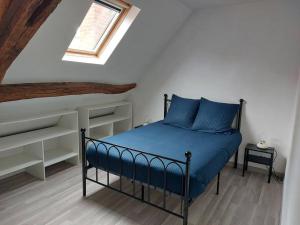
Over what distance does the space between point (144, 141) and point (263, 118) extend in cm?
171

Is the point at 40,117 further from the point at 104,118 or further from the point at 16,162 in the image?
the point at 104,118

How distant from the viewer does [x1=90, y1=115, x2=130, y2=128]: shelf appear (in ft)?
11.8

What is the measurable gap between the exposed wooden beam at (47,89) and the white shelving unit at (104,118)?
0.34 metres

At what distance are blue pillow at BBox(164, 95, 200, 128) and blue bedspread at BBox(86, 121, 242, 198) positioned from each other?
147mm

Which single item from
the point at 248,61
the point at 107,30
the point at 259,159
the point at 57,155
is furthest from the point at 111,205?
the point at 248,61

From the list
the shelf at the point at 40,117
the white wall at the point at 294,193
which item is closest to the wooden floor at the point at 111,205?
the white wall at the point at 294,193

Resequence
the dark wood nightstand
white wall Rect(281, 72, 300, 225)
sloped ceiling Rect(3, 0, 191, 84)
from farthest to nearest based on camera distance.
Answer: the dark wood nightstand, sloped ceiling Rect(3, 0, 191, 84), white wall Rect(281, 72, 300, 225)

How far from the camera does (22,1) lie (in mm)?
1609

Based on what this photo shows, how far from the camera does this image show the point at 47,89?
8.69ft

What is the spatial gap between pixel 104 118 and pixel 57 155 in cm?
108

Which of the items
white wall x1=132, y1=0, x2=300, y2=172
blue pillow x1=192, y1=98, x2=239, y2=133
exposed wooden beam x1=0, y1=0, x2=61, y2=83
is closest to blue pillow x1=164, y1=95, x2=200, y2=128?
blue pillow x1=192, y1=98, x2=239, y2=133

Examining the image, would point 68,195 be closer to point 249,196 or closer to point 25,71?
point 25,71

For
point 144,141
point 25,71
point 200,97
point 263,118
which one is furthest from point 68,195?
point 263,118

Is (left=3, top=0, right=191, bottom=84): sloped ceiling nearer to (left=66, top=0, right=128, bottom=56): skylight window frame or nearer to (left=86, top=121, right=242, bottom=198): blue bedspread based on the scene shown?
(left=66, top=0, right=128, bottom=56): skylight window frame
